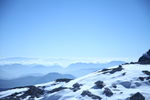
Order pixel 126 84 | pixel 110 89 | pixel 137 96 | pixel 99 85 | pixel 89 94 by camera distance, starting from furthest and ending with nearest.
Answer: pixel 99 85 → pixel 126 84 → pixel 110 89 → pixel 89 94 → pixel 137 96

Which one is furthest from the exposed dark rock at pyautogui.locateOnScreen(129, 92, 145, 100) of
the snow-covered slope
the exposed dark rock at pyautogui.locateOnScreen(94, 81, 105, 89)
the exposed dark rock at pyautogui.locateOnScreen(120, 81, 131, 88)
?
the exposed dark rock at pyautogui.locateOnScreen(94, 81, 105, 89)

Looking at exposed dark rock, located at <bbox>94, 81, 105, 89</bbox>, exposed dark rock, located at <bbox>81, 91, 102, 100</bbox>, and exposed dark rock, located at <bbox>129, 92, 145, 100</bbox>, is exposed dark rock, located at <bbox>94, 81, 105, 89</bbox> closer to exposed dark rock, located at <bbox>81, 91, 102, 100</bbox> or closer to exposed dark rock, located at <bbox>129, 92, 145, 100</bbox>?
exposed dark rock, located at <bbox>81, 91, 102, 100</bbox>

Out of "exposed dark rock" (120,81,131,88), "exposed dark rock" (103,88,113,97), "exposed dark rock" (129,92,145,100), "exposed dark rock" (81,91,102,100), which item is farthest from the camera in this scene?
"exposed dark rock" (120,81,131,88)

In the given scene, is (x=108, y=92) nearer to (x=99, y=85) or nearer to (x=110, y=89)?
(x=110, y=89)

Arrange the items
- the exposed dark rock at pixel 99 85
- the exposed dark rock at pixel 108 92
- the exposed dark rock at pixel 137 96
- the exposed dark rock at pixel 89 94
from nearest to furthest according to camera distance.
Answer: the exposed dark rock at pixel 137 96 → the exposed dark rock at pixel 89 94 → the exposed dark rock at pixel 108 92 → the exposed dark rock at pixel 99 85

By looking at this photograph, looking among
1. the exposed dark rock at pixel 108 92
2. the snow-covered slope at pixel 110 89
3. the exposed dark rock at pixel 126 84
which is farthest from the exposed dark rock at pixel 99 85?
the exposed dark rock at pixel 126 84

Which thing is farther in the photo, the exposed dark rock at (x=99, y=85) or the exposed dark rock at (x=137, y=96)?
the exposed dark rock at (x=99, y=85)

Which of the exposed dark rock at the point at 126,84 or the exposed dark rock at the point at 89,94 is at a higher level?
the exposed dark rock at the point at 126,84

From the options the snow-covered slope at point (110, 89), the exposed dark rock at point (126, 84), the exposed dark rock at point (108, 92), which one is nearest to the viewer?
the snow-covered slope at point (110, 89)

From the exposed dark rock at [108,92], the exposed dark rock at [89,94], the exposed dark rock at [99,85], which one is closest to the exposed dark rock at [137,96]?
the exposed dark rock at [108,92]

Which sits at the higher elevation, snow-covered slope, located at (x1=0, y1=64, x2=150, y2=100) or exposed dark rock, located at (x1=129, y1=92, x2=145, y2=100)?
snow-covered slope, located at (x1=0, y1=64, x2=150, y2=100)

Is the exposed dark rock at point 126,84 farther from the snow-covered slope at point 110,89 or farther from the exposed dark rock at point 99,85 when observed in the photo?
the exposed dark rock at point 99,85

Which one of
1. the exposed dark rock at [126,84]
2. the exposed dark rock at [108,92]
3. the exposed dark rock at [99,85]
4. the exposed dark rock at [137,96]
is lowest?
the exposed dark rock at [137,96]

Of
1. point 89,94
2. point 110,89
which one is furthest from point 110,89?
point 89,94
